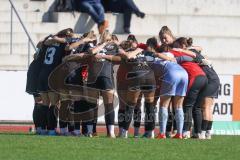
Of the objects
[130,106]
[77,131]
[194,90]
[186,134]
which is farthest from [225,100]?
[77,131]

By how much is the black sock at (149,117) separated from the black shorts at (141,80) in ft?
1.14

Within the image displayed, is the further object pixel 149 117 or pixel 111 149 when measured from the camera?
pixel 149 117

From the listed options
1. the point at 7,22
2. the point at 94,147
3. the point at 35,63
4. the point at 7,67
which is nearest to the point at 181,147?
the point at 94,147

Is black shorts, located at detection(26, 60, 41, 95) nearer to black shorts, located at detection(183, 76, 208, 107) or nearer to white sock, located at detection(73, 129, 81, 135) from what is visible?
white sock, located at detection(73, 129, 81, 135)

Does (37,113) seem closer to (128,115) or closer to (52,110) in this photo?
(52,110)

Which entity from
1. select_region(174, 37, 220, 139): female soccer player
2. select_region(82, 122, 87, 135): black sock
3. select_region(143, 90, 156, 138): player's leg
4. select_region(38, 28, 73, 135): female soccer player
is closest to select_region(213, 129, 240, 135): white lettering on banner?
select_region(174, 37, 220, 139): female soccer player

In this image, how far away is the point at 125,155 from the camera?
13539mm

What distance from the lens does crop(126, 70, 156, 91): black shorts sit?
58.9ft

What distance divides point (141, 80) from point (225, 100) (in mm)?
4997

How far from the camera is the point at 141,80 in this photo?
1794cm

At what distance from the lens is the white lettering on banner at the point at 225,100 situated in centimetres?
2242

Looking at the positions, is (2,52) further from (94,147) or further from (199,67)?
(94,147)

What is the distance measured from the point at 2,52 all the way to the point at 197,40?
5.36 m

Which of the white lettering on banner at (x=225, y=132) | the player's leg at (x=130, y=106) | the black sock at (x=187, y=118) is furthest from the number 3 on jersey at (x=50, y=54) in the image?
the white lettering on banner at (x=225, y=132)
